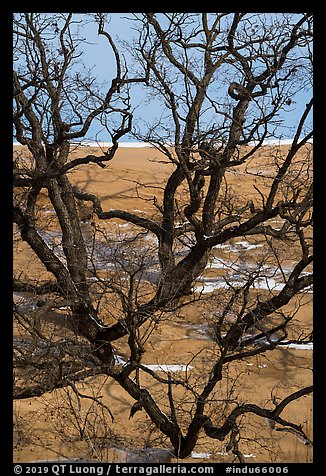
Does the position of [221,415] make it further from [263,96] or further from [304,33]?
[304,33]

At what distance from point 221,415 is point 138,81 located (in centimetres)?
431

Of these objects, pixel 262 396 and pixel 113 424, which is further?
pixel 262 396

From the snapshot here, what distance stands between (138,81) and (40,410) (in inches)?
169

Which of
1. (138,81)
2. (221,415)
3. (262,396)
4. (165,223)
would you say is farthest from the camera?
(165,223)

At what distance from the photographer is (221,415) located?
20.5 feet

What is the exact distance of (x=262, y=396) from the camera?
22.7 ft
